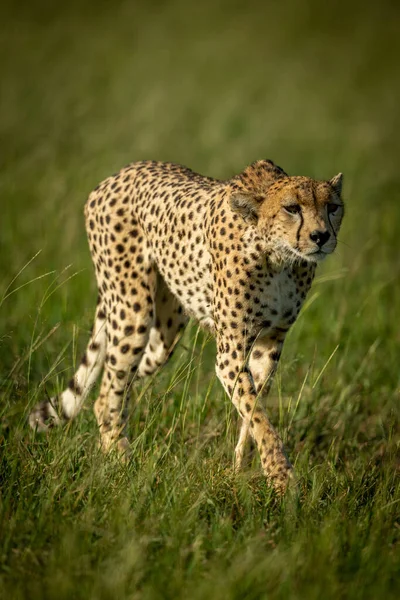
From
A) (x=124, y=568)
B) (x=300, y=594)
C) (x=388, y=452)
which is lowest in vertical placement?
(x=388, y=452)

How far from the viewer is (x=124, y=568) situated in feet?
8.14

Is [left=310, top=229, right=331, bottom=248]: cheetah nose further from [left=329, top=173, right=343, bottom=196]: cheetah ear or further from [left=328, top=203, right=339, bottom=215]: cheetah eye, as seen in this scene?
[left=329, top=173, right=343, bottom=196]: cheetah ear

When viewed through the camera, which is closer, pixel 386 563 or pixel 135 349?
pixel 386 563

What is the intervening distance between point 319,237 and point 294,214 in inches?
4.8

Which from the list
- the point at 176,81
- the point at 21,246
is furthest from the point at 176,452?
the point at 176,81

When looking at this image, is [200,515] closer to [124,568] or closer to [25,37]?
[124,568]

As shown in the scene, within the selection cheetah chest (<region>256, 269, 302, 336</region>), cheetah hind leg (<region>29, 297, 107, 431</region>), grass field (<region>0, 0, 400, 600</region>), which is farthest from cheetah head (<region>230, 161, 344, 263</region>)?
cheetah hind leg (<region>29, 297, 107, 431</region>)

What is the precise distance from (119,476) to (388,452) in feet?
3.94

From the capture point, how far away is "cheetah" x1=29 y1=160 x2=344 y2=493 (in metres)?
3.28

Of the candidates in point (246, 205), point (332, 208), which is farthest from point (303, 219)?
point (246, 205)

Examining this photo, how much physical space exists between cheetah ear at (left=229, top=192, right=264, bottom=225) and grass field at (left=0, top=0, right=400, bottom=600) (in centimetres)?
50

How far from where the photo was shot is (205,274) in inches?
146

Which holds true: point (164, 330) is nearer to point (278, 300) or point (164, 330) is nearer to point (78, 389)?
point (78, 389)

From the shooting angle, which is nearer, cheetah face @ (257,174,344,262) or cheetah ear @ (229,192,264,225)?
cheetah face @ (257,174,344,262)
